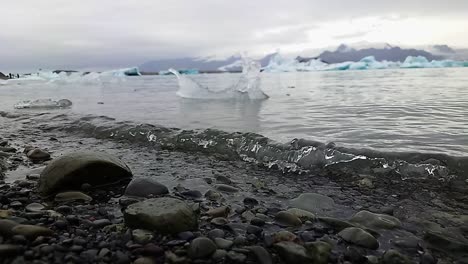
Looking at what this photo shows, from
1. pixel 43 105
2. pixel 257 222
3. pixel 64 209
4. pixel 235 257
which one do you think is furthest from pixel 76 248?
pixel 43 105

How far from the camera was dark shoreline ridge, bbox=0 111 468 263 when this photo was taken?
221 cm

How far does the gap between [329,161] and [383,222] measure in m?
1.92

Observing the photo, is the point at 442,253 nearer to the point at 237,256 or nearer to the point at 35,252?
the point at 237,256

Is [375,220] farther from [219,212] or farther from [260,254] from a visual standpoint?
[219,212]

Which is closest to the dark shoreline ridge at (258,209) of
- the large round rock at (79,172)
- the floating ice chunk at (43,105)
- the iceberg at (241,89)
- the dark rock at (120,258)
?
the dark rock at (120,258)

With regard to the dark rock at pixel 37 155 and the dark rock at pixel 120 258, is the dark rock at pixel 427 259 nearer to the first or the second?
the dark rock at pixel 120 258

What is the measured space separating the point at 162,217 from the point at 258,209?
906mm

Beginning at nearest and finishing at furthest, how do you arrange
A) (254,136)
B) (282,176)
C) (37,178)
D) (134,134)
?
(37,178), (282,176), (254,136), (134,134)

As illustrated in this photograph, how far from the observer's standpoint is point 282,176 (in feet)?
13.9

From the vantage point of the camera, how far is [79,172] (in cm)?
357

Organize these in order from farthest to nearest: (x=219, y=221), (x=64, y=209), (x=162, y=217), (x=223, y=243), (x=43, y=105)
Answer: (x=43, y=105), (x=64, y=209), (x=219, y=221), (x=162, y=217), (x=223, y=243)

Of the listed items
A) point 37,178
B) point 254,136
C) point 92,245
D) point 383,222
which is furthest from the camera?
point 254,136

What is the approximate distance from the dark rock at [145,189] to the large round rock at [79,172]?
0.44 metres

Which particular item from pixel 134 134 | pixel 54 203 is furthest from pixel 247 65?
pixel 54 203
